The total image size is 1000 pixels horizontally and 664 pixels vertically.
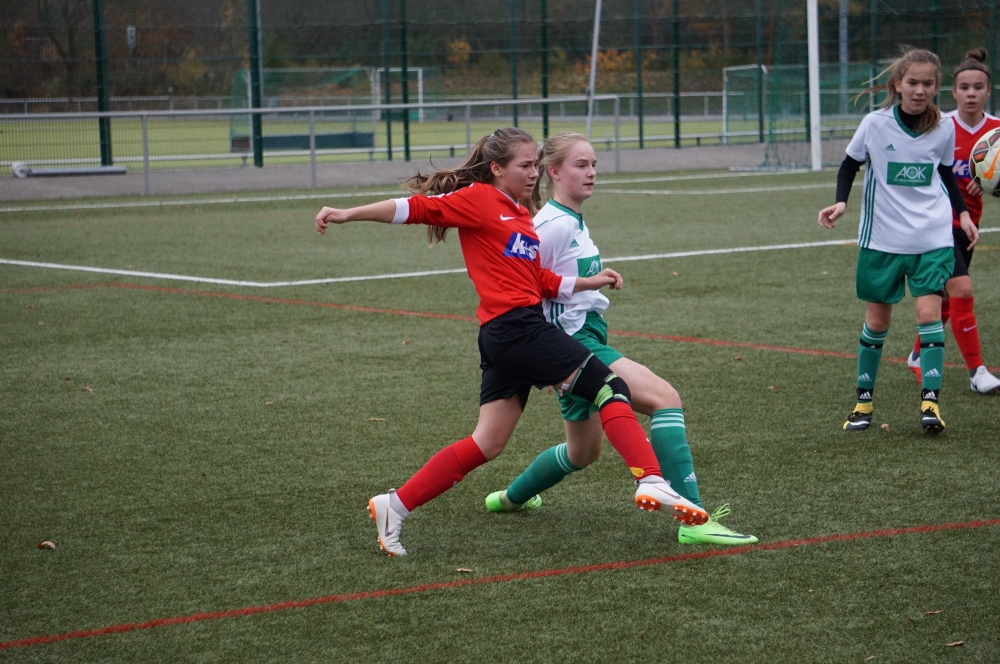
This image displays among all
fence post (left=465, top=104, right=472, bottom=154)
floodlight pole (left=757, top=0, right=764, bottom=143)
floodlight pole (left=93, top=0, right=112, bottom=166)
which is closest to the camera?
floodlight pole (left=93, top=0, right=112, bottom=166)

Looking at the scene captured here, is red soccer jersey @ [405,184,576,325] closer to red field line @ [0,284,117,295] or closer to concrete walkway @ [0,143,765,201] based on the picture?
red field line @ [0,284,117,295]

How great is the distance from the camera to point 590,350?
14.0ft

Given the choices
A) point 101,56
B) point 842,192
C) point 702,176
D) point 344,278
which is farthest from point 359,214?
point 101,56

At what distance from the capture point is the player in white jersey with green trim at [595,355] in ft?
13.8

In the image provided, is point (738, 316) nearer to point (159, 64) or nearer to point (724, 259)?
point (724, 259)

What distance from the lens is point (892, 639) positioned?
3.35 metres

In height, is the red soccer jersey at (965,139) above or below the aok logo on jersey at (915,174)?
above

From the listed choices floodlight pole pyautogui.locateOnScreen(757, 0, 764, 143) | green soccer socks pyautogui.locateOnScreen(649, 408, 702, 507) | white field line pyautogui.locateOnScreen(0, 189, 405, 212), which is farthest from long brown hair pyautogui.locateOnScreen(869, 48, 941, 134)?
floodlight pole pyautogui.locateOnScreen(757, 0, 764, 143)

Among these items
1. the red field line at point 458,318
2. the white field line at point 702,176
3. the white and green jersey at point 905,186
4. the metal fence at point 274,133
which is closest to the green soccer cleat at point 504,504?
the white and green jersey at point 905,186

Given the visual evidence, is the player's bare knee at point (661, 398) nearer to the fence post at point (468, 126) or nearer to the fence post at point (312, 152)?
the fence post at point (312, 152)

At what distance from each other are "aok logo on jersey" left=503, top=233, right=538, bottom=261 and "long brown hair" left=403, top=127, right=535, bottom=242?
9.9 inches

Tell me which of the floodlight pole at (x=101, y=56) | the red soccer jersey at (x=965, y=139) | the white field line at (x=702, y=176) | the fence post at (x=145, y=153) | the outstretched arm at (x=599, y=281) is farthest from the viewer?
the floodlight pole at (x=101, y=56)

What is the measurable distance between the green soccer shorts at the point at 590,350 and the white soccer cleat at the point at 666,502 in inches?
→ 15.9

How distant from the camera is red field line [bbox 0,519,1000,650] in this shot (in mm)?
3529
